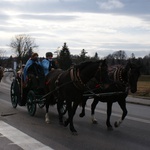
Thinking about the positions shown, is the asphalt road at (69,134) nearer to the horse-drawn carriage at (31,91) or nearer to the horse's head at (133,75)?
the horse-drawn carriage at (31,91)

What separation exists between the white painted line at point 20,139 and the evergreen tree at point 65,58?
74674 mm

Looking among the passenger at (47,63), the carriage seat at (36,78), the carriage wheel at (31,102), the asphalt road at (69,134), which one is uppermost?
the passenger at (47,63)

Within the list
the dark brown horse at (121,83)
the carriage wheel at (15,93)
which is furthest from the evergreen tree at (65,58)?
the dark brown horse at (121,83)

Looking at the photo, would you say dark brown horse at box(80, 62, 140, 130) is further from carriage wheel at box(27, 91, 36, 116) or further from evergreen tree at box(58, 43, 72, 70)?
Result: evergreen tree at box(58, 43, 72, 70)

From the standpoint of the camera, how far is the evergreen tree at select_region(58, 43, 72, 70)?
8669 centimetres

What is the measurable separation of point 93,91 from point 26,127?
208 centimetres

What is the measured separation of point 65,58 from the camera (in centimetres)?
9250

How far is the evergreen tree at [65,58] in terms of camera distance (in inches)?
3413

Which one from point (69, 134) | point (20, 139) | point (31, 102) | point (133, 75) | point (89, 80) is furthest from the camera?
point (31, 102)

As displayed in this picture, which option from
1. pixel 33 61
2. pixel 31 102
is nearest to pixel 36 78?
pixel 33 61

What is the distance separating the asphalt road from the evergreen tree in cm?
7318

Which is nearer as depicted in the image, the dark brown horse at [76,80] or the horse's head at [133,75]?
the dark brown horse at [76,80]

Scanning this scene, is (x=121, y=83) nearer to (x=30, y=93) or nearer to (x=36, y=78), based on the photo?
(x=36, y=78)

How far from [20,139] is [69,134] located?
4.22ft
